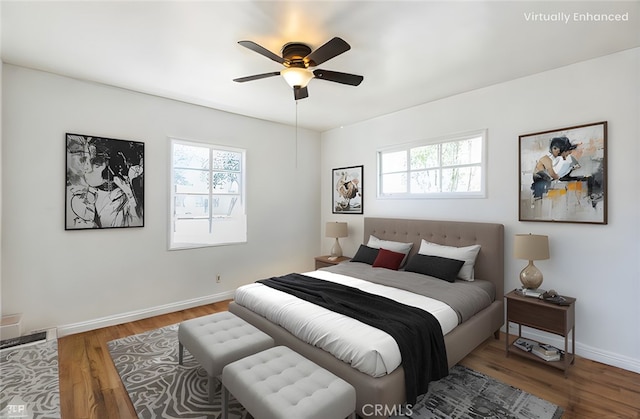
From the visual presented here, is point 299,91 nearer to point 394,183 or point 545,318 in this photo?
point 394,183

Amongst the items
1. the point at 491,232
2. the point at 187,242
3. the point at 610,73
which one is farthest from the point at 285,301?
the point at 610,73

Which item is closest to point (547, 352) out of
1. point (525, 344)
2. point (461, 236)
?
point (525, 344)

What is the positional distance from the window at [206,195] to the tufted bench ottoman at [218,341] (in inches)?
71.1

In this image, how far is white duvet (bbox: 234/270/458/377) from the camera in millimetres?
1877

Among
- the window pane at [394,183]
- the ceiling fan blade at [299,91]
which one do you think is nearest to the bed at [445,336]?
the window pane at [394,183]

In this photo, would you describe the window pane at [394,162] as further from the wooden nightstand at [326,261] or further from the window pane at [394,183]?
the wooden nightstand at [326,261]

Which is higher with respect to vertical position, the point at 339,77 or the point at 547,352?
the point at 339,77

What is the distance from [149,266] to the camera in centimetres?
376

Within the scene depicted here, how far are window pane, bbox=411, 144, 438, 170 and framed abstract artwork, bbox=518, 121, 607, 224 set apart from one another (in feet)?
3.38

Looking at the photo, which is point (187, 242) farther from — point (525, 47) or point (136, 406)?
point (525, 47)

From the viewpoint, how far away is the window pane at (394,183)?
4410 millimetres

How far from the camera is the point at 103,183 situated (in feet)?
11.2

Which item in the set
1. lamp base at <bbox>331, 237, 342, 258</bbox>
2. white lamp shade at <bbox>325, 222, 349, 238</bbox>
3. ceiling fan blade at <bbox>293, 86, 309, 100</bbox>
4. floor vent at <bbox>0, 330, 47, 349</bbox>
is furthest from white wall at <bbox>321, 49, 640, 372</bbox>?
floor vent at <bbox>0, 330, 47, 349</bbox>

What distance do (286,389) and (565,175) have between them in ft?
10.4
